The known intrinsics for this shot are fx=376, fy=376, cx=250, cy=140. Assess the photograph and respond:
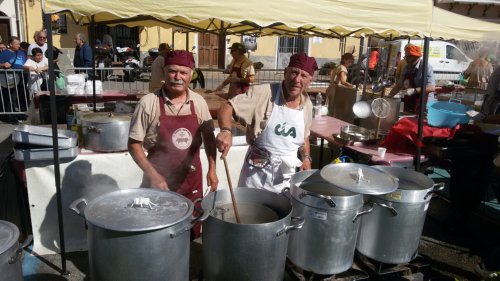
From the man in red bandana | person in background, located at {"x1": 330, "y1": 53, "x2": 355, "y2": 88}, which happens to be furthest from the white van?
the man in red bandana

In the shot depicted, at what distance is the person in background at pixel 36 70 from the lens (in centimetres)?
747

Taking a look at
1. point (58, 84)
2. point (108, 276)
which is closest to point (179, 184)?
point (108, 276)

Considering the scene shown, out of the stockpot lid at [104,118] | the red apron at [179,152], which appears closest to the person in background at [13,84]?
the stockpot lid at [104,118]

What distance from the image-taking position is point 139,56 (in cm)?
1742

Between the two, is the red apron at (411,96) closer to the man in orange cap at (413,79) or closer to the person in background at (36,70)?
the man in orange cap at (413,79)

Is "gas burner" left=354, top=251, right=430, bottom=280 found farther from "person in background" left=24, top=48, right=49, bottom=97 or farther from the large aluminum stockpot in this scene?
"person in background" left=24, top=48, right=49, bottom=97

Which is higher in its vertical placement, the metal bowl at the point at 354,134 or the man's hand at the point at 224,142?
the man's hand at the point at 224,142

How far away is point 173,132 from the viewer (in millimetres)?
2404

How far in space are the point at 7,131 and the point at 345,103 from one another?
20.6 ft

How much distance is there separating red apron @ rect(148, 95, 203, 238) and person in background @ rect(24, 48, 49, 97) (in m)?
6.25

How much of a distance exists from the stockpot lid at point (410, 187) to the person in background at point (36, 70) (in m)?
7.12

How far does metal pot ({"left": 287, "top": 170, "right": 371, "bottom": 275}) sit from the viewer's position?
2278 mm

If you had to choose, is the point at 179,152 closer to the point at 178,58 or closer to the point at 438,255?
the point at 178,58

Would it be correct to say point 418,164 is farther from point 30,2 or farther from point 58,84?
point 30,2
